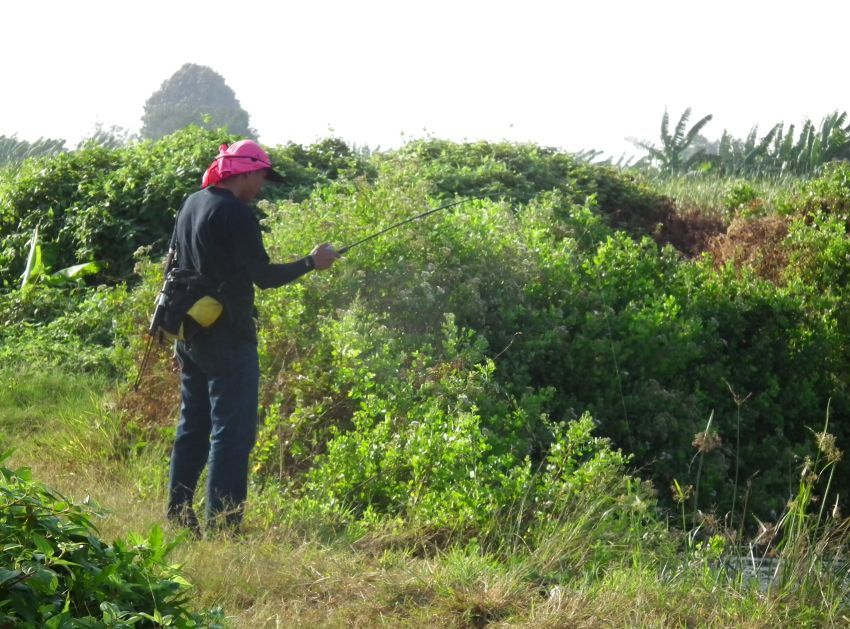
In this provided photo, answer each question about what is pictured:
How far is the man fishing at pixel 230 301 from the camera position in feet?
19.2

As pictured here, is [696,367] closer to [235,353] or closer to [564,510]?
[564,510]

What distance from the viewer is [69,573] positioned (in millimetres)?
3961

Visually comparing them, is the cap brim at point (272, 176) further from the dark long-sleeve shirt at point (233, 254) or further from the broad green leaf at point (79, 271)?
the broad green leaf at point (79, 271)

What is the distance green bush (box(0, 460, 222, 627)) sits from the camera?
373cm

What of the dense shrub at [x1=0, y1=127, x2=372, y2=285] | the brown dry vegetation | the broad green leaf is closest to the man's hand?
the dense shrub at [x1=0, y1=127, x2=372, y2=285]

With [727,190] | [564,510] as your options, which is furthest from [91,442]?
[727,190]

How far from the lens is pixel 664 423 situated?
8.11m

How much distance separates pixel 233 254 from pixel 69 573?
7.37 feet

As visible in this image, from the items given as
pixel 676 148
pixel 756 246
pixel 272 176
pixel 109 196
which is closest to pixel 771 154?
pixel 676 148

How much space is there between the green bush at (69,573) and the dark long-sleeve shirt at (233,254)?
5.84 feet

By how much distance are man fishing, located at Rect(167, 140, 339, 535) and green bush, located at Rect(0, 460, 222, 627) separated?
5.04ft

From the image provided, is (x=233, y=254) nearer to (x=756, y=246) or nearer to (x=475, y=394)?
(x=475, y=394)

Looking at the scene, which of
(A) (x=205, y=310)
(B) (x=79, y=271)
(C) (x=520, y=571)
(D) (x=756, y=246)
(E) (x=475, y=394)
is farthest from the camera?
(D) (x=756, y=246)

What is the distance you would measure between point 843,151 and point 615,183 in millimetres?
5229
